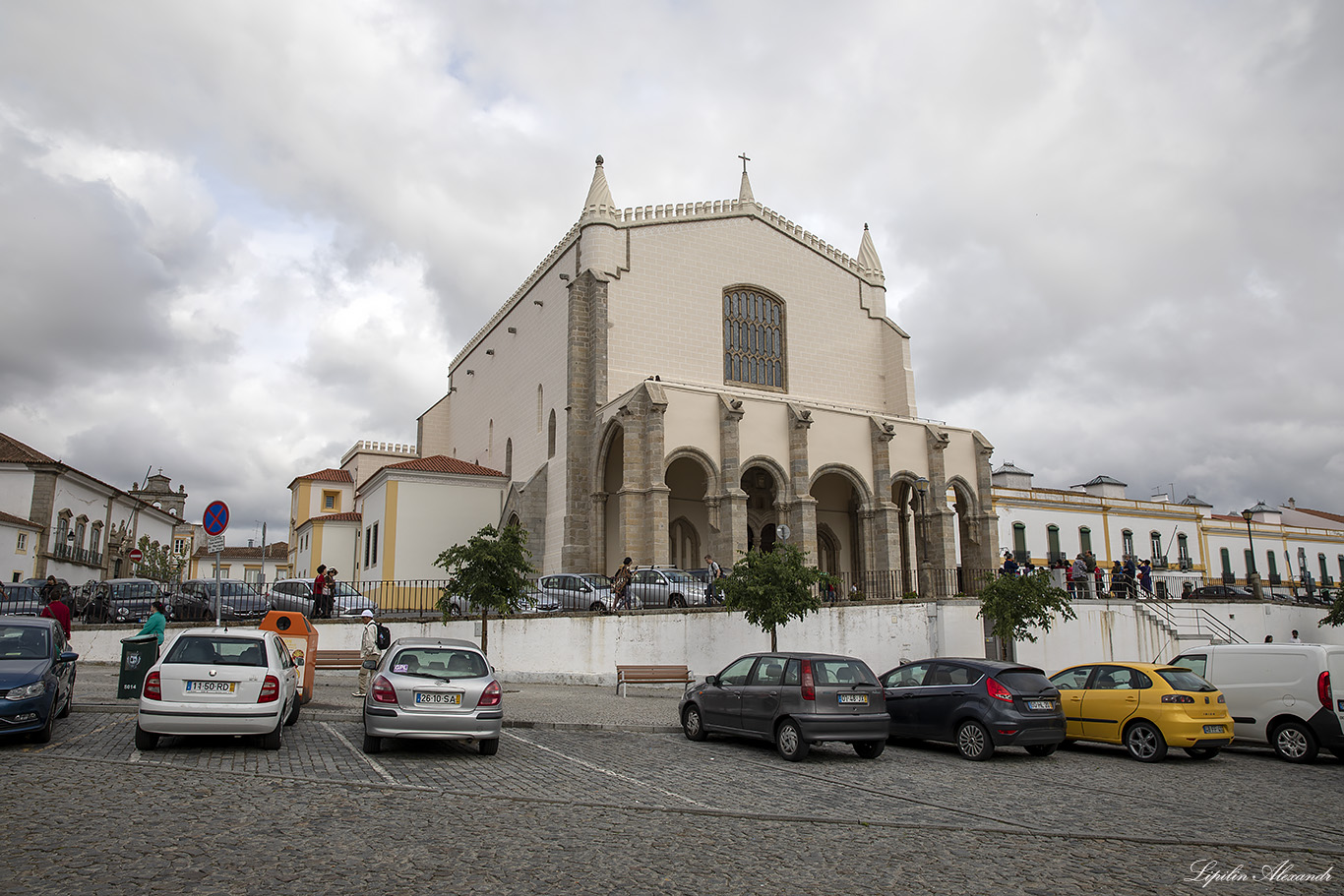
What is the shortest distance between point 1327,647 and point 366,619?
56.9ft

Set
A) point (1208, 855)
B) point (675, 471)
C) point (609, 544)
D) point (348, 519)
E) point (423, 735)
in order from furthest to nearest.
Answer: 1. point (348, 519)
2. point (675, 471)
3. point (609, 544)
4. point (423, 735)
5. point (1208, 855)

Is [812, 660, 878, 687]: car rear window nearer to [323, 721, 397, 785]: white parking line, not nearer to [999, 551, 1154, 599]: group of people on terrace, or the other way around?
[323, 721, 397, 785]: white parking line

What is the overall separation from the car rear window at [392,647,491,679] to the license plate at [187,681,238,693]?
1.68 m

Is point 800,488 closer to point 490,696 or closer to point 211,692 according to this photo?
point 490,696

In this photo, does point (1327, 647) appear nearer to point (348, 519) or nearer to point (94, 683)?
point (94, 683)

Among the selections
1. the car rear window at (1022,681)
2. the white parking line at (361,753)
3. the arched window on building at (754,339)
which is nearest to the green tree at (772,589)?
the car rear window at (1022,681)

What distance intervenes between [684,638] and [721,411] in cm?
1092

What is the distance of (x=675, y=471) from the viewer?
115ft

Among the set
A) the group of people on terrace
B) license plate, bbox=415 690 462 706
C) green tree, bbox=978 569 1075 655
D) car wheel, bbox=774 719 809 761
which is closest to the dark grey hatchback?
car wheel, bbox=774 719 809 761

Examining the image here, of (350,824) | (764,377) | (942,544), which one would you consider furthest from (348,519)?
(350,824)

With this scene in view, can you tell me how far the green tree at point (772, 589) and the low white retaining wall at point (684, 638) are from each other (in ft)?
7.86

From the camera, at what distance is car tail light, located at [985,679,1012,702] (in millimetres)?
12227

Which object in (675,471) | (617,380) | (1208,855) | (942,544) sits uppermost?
(617,380)

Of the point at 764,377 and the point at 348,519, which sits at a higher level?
the point at 764,377
